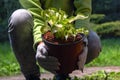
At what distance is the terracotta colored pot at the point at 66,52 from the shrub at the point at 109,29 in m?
4.71

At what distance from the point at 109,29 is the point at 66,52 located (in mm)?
4917

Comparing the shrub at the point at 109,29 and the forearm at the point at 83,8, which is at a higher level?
the forearm at the point at 83,8

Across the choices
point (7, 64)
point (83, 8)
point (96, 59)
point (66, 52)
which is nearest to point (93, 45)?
point (83, 8)

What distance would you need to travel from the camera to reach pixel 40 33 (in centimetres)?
308

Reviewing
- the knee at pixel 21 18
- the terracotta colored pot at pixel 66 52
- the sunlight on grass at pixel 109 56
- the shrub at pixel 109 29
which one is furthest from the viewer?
the shrub at pixel 109 29

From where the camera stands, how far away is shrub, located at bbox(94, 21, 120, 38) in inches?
298

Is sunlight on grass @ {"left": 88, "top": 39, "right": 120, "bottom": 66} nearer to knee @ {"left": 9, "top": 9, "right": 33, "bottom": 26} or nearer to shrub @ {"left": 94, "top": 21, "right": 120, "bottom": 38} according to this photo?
shrub @ {"left": 94, "top": 21, "right": 120, "bottom": 38}

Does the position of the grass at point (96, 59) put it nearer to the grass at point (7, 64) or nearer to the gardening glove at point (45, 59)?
the grass at point (7, 64)

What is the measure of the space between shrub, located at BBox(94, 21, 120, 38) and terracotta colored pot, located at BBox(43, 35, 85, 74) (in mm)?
4711

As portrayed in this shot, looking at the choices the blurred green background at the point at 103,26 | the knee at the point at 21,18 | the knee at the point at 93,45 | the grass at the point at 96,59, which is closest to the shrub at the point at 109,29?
the blurred green background at the point at 103,26

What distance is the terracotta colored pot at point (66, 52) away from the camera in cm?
276

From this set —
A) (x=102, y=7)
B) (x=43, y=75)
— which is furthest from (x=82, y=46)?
(x=102, y=7)

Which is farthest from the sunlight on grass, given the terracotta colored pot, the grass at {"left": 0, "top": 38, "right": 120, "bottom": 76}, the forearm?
the terracotta colored pot

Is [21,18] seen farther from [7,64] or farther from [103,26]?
[103,26]
